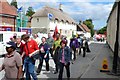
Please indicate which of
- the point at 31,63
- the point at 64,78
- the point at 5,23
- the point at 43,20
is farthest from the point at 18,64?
the point at 43,20

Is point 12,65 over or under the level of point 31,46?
under

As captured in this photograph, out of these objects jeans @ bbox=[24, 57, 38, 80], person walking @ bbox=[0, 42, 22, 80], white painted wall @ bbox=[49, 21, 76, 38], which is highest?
white painted wall @ bbox=[49, 21, 76, 38]

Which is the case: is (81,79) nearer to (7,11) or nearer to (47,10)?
(7,11)

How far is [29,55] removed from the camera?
871 centimetres

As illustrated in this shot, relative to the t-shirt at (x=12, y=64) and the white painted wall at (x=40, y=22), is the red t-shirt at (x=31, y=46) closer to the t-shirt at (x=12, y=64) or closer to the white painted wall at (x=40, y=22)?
the t-shirt at (x=12, y=64)

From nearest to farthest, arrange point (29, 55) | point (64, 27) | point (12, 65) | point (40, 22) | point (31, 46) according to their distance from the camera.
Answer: point (12, 65), point (29, 55), point (31, 46), point (40, 22), point (64, 27)

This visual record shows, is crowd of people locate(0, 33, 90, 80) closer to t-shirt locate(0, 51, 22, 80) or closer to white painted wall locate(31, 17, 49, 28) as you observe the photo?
t-shirt locate(0, 51, 22, 80)

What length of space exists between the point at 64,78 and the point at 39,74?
4.24 ft

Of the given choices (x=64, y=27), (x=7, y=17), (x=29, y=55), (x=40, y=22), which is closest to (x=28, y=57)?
(x=29, y=55)

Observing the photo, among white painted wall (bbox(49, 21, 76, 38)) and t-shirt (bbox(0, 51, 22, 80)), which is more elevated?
white painted wall (bbox(49, 21, 76, 38))

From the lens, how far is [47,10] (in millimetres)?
66562

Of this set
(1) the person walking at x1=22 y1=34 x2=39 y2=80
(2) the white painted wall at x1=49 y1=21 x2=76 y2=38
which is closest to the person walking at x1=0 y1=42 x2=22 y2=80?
(1) the person walking at x1=22 y1=34 x2=39 y2=80

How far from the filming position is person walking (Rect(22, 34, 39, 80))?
8.57 meters

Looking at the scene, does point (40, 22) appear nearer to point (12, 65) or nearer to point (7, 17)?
point (7, 17)
